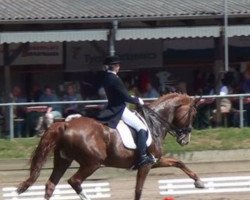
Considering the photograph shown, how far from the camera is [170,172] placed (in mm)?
22438

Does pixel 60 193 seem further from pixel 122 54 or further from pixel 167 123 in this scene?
pixel 122 54

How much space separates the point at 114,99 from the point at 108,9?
38.4 feet

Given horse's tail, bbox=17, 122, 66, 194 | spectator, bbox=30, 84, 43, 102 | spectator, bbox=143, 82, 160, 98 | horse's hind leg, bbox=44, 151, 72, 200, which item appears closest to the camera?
horse's tail, bbox=17, 122, 66, 194

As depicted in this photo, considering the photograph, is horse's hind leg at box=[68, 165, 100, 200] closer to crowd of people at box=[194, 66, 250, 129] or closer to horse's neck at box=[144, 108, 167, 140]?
horse's neck at box=[144, 108, 167, 140]

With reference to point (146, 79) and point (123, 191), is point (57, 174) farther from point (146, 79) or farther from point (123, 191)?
point (146, 79)

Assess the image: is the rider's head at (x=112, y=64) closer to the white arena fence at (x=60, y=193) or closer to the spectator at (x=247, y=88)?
the white arena fence at (x=60, y=193)

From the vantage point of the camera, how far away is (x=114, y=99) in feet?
52.2

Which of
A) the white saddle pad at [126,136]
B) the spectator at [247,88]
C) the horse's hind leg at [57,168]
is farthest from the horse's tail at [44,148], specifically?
the spectator at [247,88]

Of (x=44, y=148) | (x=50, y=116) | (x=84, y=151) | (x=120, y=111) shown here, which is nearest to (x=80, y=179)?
(x=84, y=151)

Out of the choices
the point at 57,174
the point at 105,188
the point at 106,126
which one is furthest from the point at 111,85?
the point at 105,188

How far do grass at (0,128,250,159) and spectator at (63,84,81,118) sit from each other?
3.33 ft

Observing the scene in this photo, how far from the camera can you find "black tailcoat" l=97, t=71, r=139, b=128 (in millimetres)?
15750

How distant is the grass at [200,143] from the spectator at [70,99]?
1016 millimetres

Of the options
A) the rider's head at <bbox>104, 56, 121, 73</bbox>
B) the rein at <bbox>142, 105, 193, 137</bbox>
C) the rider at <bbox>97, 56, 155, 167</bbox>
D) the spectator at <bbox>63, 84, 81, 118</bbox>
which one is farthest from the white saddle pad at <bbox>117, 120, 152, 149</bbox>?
the spectator at <bbox>63, 84, 81, 118</bbox>
